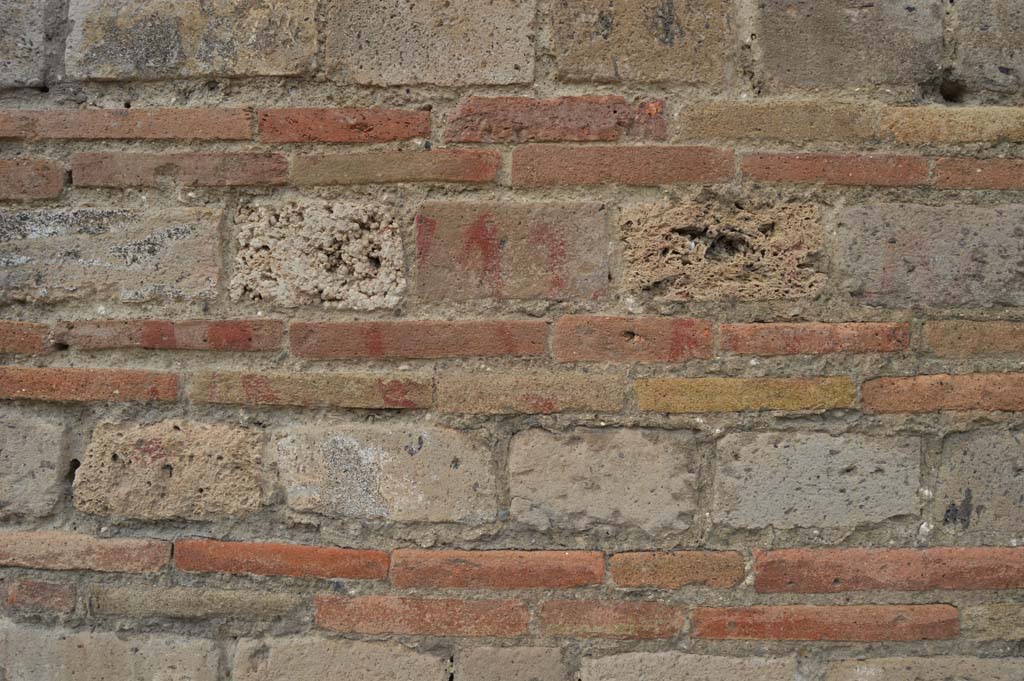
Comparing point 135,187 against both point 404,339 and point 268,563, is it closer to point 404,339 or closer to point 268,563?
point 404,339

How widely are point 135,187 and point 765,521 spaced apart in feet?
5.32

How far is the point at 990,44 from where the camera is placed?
1713 millimetres

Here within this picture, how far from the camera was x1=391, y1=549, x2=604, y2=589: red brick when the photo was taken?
66.4 inches

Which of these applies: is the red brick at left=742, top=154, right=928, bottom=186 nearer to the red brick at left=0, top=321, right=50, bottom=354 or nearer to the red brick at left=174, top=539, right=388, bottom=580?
the red brick at left=174, top=539, right=388, bottom=580

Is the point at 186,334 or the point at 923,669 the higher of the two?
the point at 186,334

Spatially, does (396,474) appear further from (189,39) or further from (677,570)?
(189,39)

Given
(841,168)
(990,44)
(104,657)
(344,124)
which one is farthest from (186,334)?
(990,44)

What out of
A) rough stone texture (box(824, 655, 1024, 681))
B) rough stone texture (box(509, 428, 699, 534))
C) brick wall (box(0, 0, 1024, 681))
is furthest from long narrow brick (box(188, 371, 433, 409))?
rough stone texture (box(824, 655, 1024, 681))

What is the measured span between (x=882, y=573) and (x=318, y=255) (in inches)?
57.0

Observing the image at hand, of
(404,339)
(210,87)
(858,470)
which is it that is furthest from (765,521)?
(210,87)

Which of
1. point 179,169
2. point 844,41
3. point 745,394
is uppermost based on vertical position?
point 844,41

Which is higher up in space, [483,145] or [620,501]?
[483,145]

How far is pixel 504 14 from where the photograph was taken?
170cm

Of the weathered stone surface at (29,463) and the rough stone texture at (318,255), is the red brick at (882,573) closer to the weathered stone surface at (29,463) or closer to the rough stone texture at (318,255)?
the rough stone texture at (318,255)
